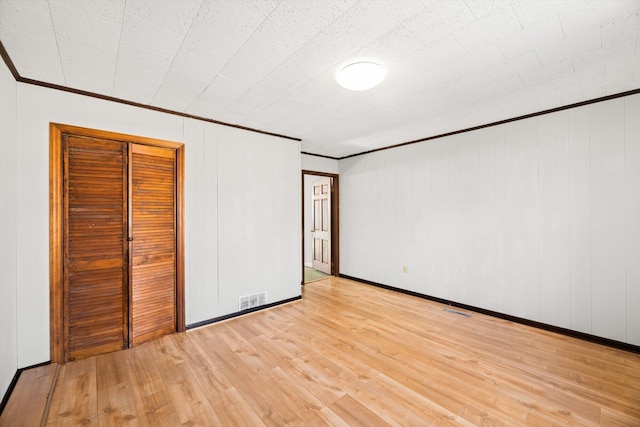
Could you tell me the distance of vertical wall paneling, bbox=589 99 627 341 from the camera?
2775 millimetres

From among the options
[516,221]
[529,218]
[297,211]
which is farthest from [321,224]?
[529,218]

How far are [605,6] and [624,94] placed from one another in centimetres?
182

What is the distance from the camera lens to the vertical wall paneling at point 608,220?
2775 millimetres

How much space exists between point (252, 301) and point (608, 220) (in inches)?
166

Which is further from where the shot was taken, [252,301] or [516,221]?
[252,301]

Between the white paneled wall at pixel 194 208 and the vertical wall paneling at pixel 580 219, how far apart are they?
11.3ft

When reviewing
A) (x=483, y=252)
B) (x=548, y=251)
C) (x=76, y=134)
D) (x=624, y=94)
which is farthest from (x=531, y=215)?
(x=76, y=134)

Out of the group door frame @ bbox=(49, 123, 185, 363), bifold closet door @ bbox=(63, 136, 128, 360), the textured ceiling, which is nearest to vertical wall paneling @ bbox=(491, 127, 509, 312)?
the textured ceiling

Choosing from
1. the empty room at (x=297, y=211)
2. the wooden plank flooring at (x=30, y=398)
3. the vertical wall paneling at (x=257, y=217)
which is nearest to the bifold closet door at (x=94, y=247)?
the empty room at (x=297, y=211)

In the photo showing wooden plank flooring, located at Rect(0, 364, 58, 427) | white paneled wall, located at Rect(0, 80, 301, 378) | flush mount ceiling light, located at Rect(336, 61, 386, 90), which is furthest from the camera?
white paneled wall, located at Rect(0, 80, 301, 378)

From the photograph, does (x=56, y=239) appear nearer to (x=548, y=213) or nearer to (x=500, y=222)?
(x=500, y=222)

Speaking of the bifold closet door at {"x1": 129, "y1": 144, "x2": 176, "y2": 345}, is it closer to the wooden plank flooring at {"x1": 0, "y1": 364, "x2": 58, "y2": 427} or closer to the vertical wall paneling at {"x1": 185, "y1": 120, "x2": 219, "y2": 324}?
the vertical wall paneling at {"x1": 185, "y1": 120, "x2": 219, "y2": 324}

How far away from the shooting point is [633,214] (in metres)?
2.72

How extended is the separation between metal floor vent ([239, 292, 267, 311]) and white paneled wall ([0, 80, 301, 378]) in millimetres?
76
